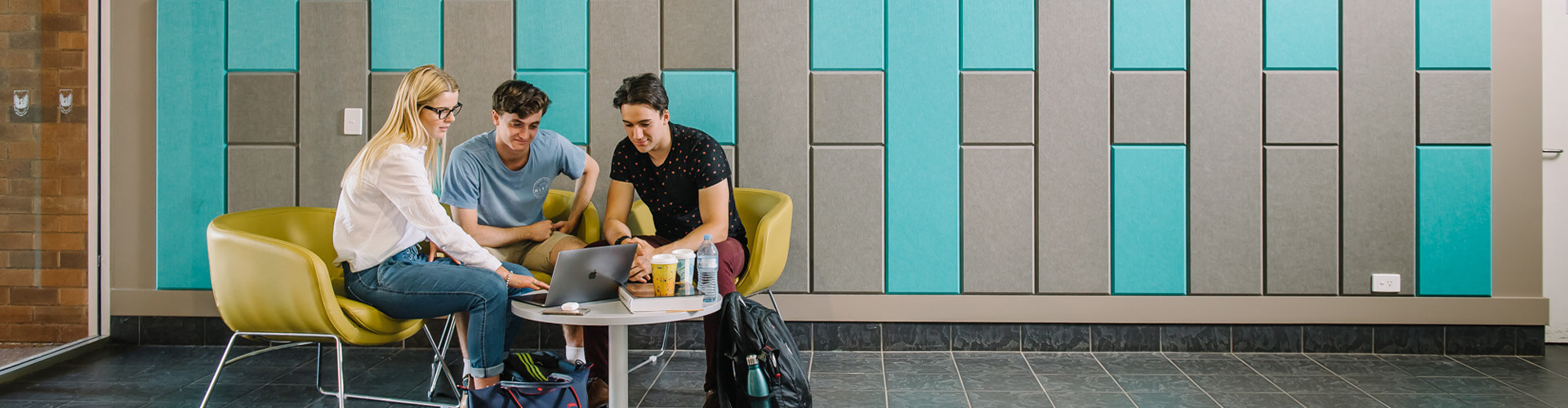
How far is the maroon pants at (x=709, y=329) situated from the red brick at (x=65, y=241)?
2.39 meters

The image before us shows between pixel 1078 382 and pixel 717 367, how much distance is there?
1465mm

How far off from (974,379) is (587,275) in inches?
64.4

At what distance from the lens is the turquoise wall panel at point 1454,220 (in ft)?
11.7

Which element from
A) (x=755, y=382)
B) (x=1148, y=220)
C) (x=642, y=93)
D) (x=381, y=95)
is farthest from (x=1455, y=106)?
(x=381, y=95)

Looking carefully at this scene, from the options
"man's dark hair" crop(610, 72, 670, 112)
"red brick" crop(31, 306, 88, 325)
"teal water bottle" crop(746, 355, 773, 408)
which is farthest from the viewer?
"red brick" crop(31, 306, 88, 325)

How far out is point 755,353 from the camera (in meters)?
2.36

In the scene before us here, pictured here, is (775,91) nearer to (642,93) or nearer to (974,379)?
(642,93)

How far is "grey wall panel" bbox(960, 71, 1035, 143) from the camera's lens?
11.9ft

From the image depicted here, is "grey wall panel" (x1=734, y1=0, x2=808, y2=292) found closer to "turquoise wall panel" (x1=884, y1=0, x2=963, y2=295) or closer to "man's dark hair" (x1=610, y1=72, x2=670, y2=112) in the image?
"turquoise wall panel" (x1=884, y1=0, x2=963, y2=295)

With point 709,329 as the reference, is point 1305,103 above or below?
above

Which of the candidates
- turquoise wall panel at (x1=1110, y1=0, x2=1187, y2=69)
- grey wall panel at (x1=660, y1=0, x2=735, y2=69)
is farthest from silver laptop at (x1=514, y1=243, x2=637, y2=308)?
turquoise wall panel at (x1=1110, y1=0, x2=1187, y2=69)

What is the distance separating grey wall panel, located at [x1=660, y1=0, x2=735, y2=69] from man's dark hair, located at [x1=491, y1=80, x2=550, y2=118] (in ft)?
2.81

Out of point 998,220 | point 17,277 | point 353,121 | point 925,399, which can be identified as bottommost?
point 925,399

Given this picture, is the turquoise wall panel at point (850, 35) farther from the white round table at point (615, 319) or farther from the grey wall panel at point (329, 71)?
the grey wall panel at point (329, 71)
